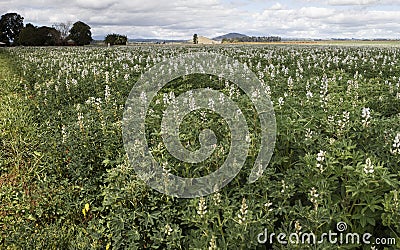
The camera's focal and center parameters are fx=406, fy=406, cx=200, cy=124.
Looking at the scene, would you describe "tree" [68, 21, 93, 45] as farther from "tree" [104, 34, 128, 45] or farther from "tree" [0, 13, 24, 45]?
"tree" [0, 13, 24, 45]

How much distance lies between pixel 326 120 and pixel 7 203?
A: 171 inches

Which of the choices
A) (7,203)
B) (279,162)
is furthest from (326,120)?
(7,203)

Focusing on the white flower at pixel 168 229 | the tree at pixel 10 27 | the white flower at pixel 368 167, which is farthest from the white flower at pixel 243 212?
the tree at pixel 10 27

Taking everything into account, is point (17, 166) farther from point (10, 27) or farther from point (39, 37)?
point (10, 27)

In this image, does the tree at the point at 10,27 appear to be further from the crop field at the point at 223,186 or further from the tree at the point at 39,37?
the crop field at the point at 223,186

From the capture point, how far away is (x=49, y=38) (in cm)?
5712

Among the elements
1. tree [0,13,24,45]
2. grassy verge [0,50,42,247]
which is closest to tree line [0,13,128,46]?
tree [0,13,24,45]

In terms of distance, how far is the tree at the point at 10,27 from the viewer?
67.8 meters

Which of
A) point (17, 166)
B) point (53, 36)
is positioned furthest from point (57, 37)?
point (17, 166)

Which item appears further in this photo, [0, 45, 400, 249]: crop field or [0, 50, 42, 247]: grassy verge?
[0, 50, 42, 247]: grassy verge

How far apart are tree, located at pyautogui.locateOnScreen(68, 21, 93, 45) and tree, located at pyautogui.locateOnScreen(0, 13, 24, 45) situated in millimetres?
19484

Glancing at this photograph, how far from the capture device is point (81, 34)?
53.0 meters

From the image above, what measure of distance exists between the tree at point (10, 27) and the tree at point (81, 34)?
63.9ft

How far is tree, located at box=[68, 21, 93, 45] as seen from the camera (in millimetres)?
52781
